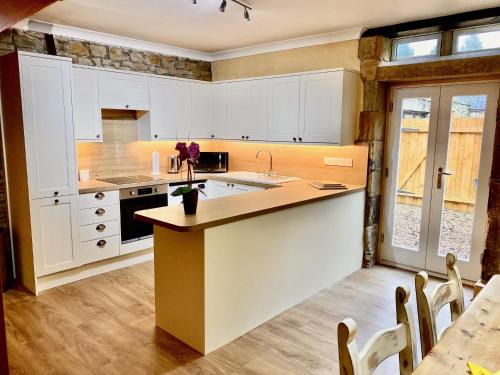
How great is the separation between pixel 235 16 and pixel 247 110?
54.4 inches

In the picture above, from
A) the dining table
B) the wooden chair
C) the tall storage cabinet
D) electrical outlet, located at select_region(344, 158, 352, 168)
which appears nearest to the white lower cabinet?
the tall storage cabinet

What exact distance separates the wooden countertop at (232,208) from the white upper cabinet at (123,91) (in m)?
1.90

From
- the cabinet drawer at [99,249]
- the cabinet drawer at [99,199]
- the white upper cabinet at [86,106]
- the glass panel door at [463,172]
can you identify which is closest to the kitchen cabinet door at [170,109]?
the white upper cabinet at [86,106]

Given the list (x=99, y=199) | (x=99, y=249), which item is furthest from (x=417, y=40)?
(x=99, y=249)

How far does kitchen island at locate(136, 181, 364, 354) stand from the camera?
2662mm

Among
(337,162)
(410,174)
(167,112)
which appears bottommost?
(410,174)

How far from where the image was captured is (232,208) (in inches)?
116

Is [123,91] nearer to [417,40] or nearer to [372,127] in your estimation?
[372,127]

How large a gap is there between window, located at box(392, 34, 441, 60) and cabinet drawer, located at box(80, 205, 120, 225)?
3.50 m

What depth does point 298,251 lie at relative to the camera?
11.3 ft

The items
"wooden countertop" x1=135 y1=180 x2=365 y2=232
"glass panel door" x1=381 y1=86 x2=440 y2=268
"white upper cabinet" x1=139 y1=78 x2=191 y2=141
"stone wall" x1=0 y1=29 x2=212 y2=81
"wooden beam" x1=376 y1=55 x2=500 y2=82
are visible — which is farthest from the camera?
"white upper cabinet" x1=139 y1=78 x2=191 y2=141

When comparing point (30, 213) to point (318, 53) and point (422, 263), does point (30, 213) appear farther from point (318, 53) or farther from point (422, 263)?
point (422, 263)

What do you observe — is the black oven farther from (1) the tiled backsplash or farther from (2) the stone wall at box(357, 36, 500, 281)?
(2) the stone wall at box(357, 36, 500, 281)

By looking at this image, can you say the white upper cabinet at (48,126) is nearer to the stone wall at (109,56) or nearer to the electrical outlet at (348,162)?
the stone wall at (109,56)
